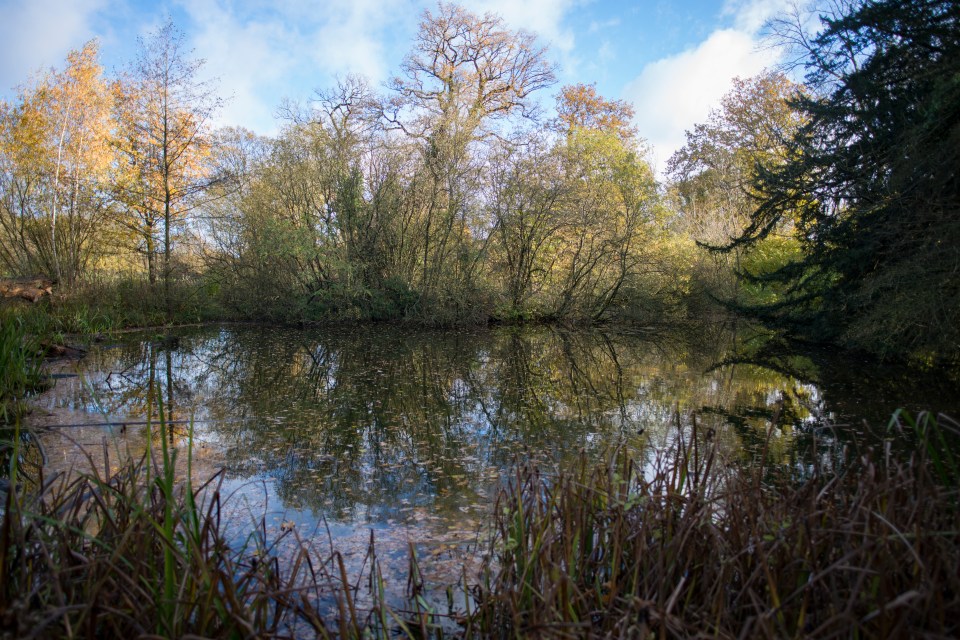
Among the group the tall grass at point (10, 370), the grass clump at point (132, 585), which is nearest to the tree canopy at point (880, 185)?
the grass clump at point (132, 585)

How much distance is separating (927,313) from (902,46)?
16.1 ft

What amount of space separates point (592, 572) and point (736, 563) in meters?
0.64

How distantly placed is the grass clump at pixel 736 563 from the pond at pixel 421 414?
0.37 meters

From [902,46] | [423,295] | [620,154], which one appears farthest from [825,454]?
[620,154]

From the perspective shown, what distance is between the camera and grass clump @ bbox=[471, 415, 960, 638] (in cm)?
174

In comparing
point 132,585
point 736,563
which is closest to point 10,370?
point 132,585

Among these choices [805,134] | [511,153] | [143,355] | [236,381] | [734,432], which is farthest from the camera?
[511,153]

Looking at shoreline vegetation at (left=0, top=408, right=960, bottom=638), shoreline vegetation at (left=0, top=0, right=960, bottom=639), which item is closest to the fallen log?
shoreline vegetation at (left=0, top=0, right=960, bottom=639)

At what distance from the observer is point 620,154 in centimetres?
2042

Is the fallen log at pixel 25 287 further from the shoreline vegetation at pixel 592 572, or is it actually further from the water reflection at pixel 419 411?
the shoreline vegetation at pixel 592 572

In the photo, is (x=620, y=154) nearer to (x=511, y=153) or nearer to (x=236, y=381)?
(x=511, y=153)

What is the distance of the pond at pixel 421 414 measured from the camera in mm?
3881

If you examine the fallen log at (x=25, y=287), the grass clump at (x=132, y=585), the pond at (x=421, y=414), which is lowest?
the pond at (x=421, y=414)

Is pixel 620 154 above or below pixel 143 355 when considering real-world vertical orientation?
above
